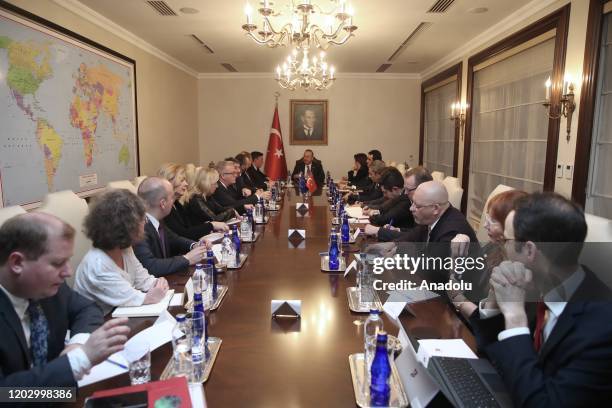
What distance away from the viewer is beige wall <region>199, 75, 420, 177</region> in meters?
8.45

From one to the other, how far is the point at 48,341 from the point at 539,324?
146 cm

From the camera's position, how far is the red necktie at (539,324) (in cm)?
117

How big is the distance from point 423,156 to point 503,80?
3.46 m

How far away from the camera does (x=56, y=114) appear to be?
378cm

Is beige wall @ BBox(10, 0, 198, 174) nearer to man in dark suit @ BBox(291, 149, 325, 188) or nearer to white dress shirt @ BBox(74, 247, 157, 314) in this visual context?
man in dark suit @ BBox(291, 149, 325, 188)

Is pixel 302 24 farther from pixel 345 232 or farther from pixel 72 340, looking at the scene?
pixel 72 340

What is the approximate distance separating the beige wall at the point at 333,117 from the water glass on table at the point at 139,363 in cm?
766

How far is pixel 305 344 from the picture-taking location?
1391 mm

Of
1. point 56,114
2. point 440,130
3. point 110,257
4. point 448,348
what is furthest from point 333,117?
point 448,348

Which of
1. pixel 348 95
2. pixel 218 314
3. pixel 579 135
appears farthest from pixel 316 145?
pixel 218 314

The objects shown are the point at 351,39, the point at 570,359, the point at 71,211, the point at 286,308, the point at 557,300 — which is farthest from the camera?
the point at 351,39

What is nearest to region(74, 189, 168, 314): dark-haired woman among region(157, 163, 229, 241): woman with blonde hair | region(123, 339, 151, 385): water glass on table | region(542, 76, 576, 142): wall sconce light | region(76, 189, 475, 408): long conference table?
region(76, 189, 475, 408): long conference table

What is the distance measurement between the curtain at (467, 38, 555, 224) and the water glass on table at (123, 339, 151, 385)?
13.7 feet

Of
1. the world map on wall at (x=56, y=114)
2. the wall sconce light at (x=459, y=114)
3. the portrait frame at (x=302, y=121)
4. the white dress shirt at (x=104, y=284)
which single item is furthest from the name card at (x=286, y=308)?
the portrait frame at (x=302, y=121)
